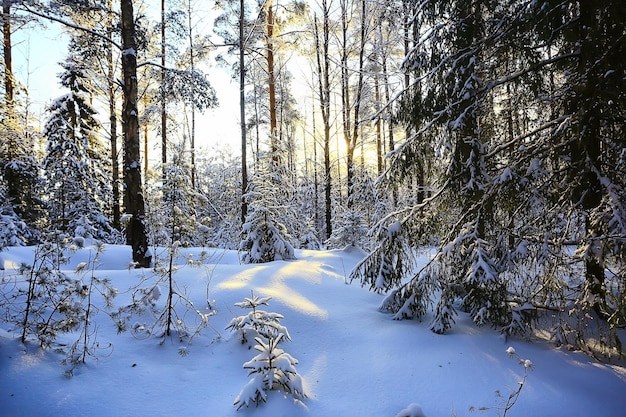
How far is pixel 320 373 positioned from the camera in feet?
10.8

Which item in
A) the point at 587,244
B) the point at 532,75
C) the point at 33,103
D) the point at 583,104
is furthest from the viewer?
the point at 33,103

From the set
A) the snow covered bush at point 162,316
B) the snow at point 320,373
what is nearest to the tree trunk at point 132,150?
the snow at point 320,373

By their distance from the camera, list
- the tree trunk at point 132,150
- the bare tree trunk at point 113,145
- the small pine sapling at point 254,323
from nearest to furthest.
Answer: the small pine sapling at point 254,323
the tree trunk at point 132,150
the bare tree trunk at point 113,145

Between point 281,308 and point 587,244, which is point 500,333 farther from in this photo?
point 281,308

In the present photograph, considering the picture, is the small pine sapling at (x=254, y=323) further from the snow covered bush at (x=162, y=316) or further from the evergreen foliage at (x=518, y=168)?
the evergreen foliage at (x=518, y=168)

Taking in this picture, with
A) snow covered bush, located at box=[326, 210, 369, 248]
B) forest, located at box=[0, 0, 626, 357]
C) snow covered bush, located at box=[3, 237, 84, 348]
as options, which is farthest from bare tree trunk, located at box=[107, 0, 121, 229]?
snow covered bush, located at box=[3, 237, 84, 348]

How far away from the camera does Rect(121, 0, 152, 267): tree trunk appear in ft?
20.2

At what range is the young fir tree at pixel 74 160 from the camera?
11188mm

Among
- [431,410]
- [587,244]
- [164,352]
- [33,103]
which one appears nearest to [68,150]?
[33,103]

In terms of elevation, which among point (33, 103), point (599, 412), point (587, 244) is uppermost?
point (33, 103)

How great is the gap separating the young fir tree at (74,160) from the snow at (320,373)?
30.4ft

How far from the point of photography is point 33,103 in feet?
44.0

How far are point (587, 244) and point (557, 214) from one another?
60 centimetres

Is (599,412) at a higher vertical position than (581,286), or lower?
lower
